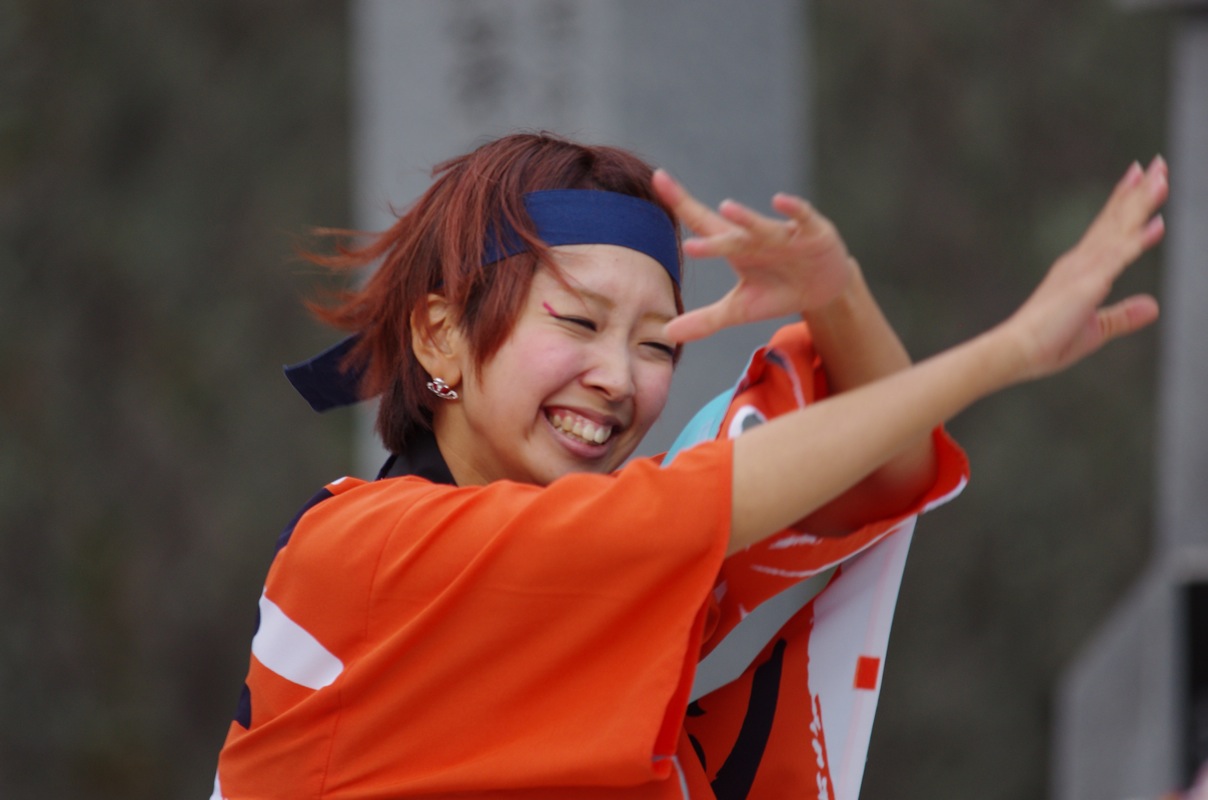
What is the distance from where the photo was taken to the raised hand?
1.29 metres

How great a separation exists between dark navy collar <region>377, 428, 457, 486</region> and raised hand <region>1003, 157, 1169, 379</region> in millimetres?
646

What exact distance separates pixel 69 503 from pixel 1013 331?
6266mm

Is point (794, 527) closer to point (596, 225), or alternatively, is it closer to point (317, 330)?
point (596, 225)

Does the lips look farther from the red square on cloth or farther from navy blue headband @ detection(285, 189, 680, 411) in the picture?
the red square on cloth

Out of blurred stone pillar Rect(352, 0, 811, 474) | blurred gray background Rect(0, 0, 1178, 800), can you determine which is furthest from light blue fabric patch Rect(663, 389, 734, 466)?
blurred gray background Rect(0, 0, 1178, 800)

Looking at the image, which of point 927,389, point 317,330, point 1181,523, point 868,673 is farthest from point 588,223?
point 317,330

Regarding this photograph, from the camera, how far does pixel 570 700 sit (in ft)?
4.52

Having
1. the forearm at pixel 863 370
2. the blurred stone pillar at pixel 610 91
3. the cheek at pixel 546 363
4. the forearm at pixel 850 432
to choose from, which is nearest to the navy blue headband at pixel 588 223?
the cheek at pixel 546 363

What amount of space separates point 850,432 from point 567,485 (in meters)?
0.26

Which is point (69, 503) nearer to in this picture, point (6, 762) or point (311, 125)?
point (6, 762)

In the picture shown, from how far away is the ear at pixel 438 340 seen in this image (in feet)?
5.34

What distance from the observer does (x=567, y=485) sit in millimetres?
1357

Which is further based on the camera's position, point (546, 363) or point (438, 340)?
point (438, 340)

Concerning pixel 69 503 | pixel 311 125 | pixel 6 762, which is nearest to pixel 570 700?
pixel 6 762
